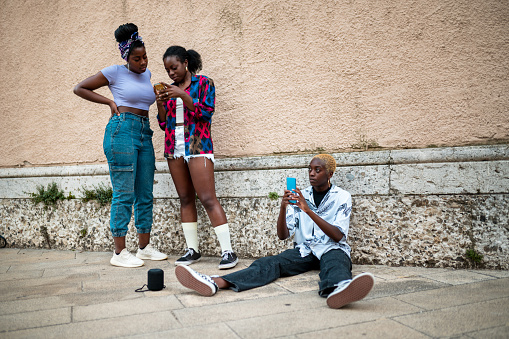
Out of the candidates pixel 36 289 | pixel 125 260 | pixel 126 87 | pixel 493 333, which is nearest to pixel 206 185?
pixel 125 260

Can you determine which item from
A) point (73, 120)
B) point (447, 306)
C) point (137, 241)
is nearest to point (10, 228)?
point (73, 120)

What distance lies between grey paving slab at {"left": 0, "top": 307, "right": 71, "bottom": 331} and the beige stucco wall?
7.20ft

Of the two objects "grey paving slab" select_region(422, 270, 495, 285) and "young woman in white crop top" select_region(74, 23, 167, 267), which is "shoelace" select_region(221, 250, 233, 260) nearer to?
"young woman in white crop top" select_region(74, 23, 167, 267)

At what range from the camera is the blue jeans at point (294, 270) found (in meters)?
2.68

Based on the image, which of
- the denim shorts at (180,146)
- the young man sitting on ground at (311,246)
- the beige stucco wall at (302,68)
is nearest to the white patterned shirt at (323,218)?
the young man sitting on ground at (311,246)

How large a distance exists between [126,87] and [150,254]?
1.66m

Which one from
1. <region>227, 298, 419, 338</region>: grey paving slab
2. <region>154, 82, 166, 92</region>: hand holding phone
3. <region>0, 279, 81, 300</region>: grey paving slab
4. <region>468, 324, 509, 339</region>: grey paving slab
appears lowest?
<region>0, 279, 81, 300</region>: grey paving slab

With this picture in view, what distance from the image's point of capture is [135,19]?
180 inches

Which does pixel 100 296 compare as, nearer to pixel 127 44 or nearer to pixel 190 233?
pixel 190 233

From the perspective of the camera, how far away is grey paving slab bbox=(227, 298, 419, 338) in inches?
84.5

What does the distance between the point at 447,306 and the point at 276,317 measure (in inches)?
40.9

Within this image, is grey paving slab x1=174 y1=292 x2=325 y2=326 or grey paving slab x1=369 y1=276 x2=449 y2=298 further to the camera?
grey paving slab x1=369 y1=276 x2=449 y2=298

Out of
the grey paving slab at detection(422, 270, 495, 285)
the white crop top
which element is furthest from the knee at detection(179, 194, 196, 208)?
the grey paving slab at detection(422, 270, 495, 285)

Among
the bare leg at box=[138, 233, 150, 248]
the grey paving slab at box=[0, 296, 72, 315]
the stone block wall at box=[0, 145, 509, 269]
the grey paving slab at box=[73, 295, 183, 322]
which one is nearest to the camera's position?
the grey paving slab at box=[73, 295, 183, 322]
